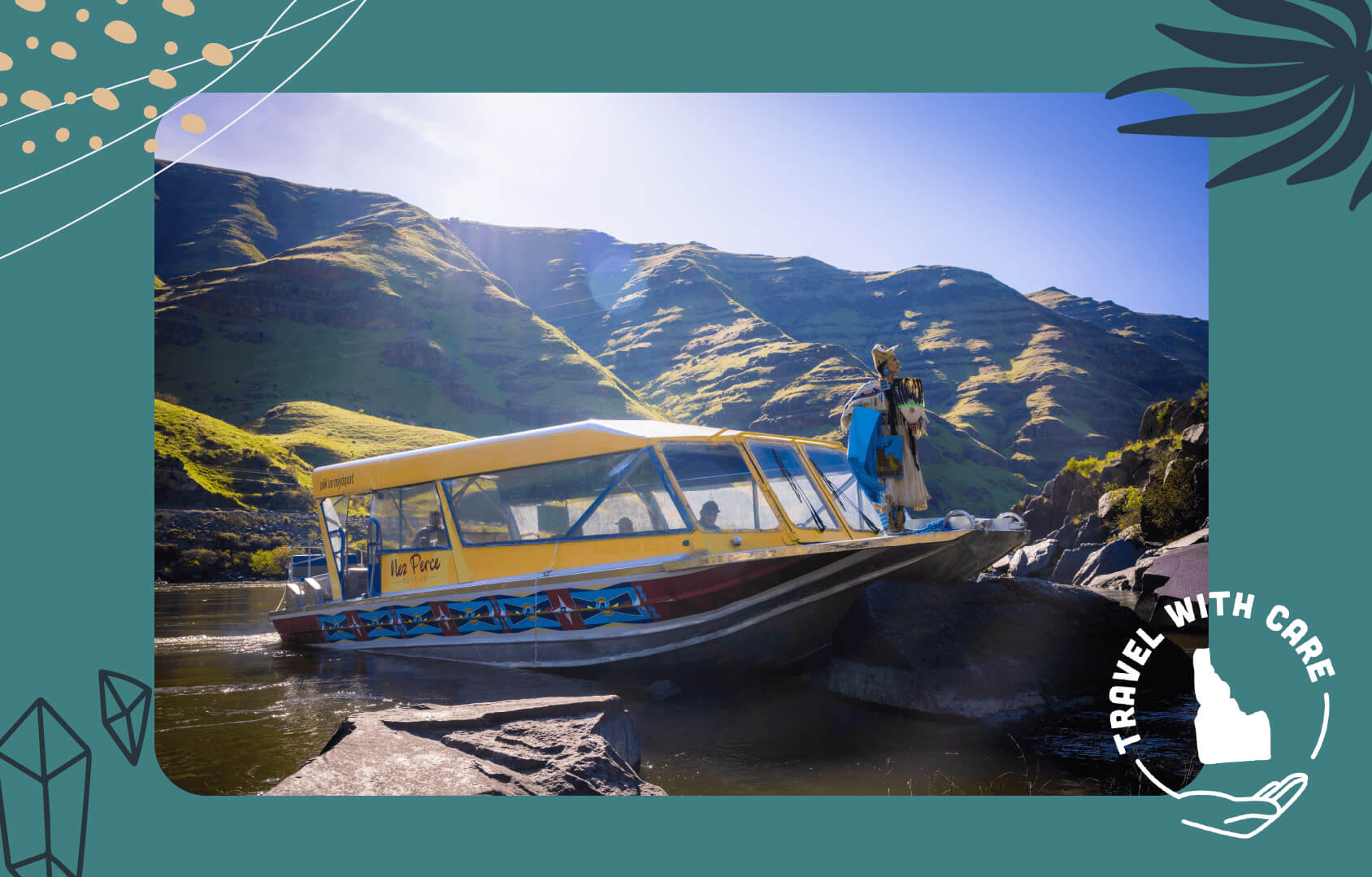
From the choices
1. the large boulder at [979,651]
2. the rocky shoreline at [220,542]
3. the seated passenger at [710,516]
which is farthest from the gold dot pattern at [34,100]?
the rocky shoreline at [220,542]

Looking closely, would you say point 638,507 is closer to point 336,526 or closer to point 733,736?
point 733,736

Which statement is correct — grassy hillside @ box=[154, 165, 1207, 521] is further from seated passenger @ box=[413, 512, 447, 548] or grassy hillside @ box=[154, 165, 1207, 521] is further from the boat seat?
seated passenger @ box=[413, 512, 447, 548]

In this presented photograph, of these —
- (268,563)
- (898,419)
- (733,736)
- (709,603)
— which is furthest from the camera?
(268,563)

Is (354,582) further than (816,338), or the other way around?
(816,338)

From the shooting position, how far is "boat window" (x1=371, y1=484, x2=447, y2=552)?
9.86 m

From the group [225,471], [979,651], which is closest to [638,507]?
[979,651]

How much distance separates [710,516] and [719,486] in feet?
1.18

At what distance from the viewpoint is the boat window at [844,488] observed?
30.0 ft

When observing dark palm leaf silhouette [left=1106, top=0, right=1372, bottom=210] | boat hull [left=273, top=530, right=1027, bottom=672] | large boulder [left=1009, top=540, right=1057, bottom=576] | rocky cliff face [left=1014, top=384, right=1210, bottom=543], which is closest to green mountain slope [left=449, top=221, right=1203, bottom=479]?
rocky cliff face [left=1014, top=384, right=1210, bottom=543]

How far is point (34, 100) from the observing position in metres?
4.99

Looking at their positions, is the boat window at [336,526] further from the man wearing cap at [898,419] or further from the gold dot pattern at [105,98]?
the man wearing cap at [898,419]

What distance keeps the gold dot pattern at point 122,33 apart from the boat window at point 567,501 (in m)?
4.95

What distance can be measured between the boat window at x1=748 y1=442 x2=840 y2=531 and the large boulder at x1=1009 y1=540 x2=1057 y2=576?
15.4 meters

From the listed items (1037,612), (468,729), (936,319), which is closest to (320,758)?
(468,729)
